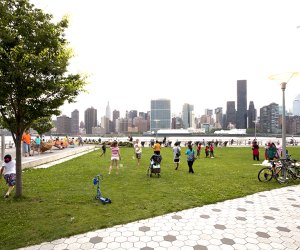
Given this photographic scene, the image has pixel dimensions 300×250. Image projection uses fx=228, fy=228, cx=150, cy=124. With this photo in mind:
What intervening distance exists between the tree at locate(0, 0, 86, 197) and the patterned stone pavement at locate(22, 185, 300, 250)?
495 centimetres

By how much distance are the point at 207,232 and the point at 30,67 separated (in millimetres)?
7377

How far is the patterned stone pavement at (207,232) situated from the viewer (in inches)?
207

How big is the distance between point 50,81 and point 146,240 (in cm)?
615

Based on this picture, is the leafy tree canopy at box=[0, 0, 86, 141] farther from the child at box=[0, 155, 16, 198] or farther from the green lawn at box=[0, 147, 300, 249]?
the green lawn at box=[0, 147, 300, 249]

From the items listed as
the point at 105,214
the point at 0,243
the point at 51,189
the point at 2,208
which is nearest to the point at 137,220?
the point at 105,214

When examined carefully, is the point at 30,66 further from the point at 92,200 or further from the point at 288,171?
the point at 288,171

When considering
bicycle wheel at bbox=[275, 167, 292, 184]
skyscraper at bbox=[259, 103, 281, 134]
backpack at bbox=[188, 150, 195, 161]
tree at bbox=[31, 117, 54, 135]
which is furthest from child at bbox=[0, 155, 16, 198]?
skyscraper at bbox=[259, 103, 281, 134]

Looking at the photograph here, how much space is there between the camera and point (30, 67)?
24.7ft

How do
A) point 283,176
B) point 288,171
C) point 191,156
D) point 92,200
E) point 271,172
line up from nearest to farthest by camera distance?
1. point 92,200
2. point 283,176
3. point 288,171
4. point 271,172
5. point 191,156

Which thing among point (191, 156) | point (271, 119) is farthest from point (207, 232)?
point (271, 119)

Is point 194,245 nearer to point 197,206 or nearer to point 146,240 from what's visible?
point 146,240

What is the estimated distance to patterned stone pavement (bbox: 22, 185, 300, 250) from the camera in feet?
17.3

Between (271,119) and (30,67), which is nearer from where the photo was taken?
(30,67)

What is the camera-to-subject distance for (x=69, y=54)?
862 cm
